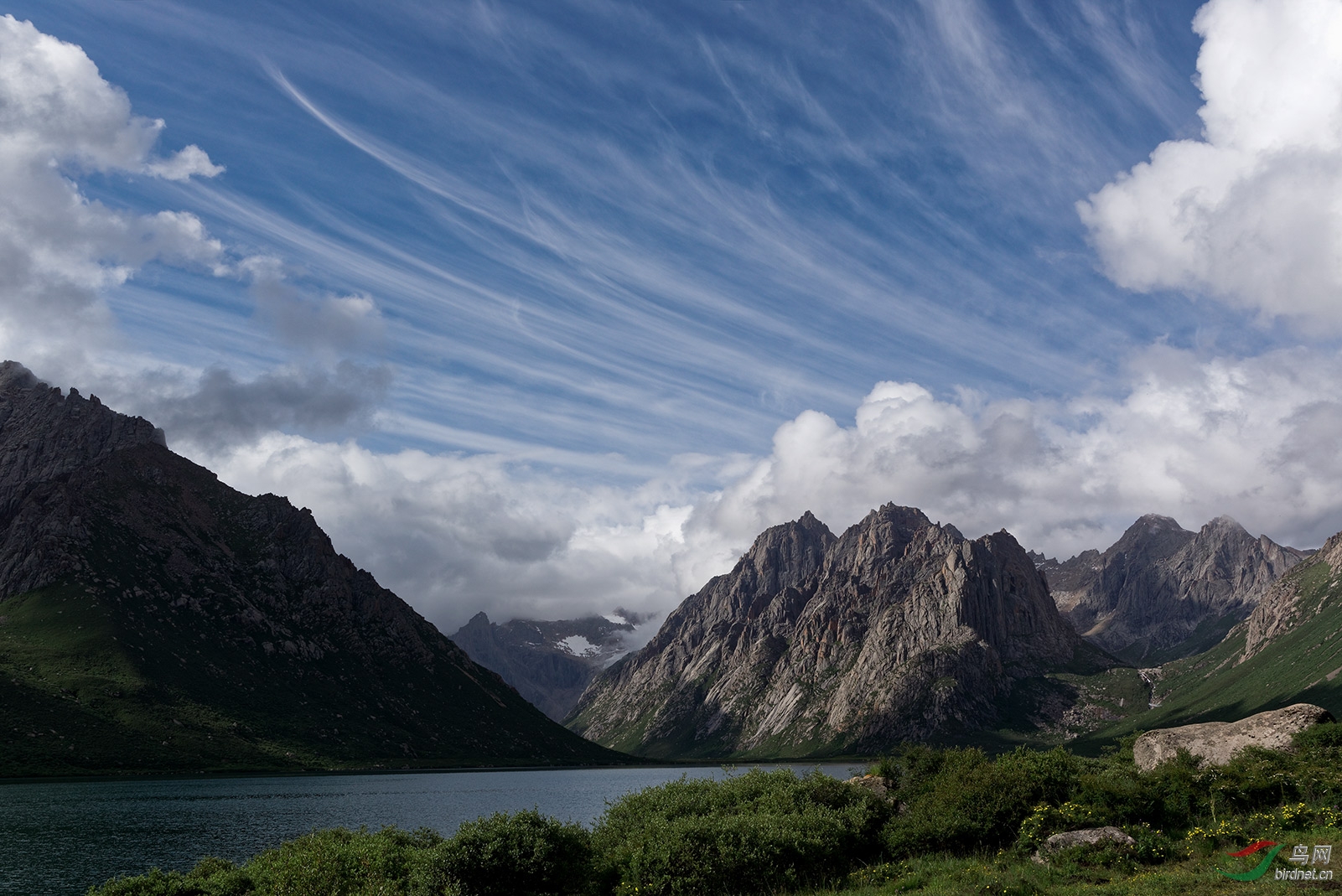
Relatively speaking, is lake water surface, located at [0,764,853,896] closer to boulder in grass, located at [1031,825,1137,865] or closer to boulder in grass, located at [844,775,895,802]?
boulder in grass, located at [844,775,895,802]

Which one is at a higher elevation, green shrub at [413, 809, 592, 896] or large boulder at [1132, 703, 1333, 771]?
large boulder at [1132, 703, 1333, 771]

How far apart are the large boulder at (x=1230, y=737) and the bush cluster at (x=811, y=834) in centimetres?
171

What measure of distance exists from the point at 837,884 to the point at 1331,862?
63.2 feet

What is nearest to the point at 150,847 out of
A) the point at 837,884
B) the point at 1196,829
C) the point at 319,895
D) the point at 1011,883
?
the point at 319,895

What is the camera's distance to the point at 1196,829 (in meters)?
38.2

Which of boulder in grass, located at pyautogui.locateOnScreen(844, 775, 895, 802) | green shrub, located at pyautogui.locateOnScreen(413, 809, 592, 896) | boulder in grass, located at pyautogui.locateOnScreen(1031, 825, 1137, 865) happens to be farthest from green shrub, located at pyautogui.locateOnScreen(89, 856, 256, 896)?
boulder in grass, located at pyautogui.locateOnScreen(1031, 825, 1137, 865)

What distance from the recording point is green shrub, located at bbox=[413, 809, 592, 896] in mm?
36344

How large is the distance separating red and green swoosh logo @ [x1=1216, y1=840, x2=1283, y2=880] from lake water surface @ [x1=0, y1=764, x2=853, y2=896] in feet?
95.1

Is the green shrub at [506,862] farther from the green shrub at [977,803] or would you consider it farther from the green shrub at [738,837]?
the green shrub at [977,803]

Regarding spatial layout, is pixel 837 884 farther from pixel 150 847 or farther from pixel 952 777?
pixel 150 847

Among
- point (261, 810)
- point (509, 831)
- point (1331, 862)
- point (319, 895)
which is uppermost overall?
point (1331, 862)

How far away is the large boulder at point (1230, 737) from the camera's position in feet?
153

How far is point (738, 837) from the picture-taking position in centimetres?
3894

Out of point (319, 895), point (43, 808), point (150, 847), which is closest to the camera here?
point (319, 895)
